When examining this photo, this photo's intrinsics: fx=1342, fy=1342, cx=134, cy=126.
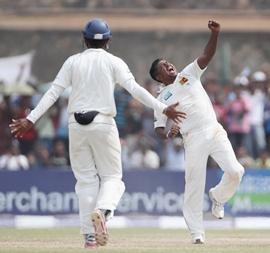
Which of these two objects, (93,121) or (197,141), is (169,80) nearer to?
(197,141)

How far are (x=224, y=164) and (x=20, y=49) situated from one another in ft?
58.2

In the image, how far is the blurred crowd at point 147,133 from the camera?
25062 mm

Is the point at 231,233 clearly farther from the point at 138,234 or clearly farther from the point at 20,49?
the point at 20,49

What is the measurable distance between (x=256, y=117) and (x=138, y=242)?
1023 cm

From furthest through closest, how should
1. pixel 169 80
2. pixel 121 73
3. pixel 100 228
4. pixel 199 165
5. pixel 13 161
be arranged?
1. pixel 13 161
2. pixel 169 80
3. pixel 199 165
4. pixel 121 73
5. pixel 100 228

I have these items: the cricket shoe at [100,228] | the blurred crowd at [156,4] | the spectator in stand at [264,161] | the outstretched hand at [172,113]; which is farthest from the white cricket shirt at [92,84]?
the blurred crowd at [156,4]

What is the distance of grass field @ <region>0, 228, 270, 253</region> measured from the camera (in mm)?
13906

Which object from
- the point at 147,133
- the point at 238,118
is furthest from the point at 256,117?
the point at 147,133

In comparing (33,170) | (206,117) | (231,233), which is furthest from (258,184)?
(206,117)

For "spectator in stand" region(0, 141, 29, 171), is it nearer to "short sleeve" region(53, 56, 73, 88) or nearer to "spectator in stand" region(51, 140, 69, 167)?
"spectator in stand" region(51, 140, 69, 167)

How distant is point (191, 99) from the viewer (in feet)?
50.1

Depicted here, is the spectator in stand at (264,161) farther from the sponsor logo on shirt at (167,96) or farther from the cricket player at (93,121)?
the cricket player at (93,121)

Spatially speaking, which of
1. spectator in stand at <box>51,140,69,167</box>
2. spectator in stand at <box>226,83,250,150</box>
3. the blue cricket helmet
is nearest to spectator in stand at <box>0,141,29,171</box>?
spectator in stand at <box>51,140,69,167</box>

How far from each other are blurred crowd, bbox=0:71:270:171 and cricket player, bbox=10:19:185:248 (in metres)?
10.4
